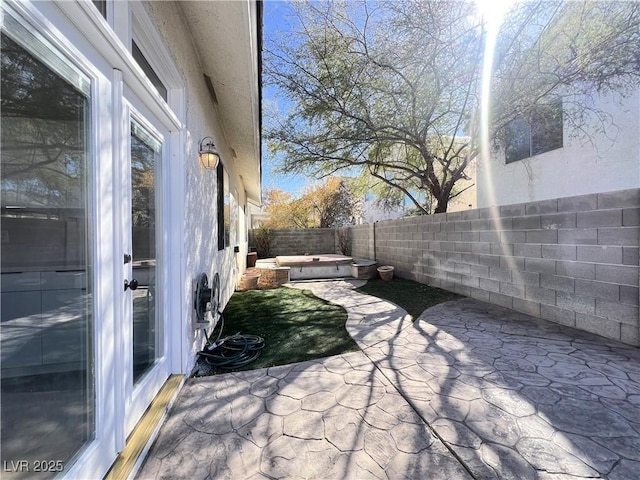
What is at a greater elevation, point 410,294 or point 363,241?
point 363,241

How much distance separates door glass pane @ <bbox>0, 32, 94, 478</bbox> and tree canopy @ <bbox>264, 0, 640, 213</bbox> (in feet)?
17.7

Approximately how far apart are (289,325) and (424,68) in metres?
5.16

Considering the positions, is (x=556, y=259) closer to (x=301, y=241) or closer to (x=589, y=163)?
(x=589, y=163)

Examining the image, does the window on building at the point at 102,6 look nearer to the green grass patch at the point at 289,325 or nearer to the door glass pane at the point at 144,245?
the door glass pane at the point at 144,245

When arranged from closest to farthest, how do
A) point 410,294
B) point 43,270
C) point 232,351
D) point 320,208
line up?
1. point 43,270
2. point 232,351
3. point 410,294
4. point 320,208

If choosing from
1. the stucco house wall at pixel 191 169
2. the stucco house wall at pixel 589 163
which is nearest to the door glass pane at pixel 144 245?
the stucco house wall at pixel 191 169

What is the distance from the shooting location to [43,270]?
1.28 meters

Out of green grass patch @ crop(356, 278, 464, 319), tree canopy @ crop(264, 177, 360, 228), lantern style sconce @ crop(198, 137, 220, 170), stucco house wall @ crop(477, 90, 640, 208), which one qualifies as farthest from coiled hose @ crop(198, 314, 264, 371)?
tree canopy @ crop(264, 177, 360, 228)

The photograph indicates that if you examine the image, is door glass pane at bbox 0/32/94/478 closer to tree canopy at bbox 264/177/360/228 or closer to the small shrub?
the small shrub

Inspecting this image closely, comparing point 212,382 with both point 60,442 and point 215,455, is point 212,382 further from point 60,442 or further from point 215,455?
point 60,442

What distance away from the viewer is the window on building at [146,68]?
1.94 metres

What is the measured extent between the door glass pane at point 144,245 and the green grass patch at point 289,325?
1031 mm

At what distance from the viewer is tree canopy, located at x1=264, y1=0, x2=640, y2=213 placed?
15.1ft

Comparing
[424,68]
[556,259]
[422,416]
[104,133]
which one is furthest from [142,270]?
[424,68]
